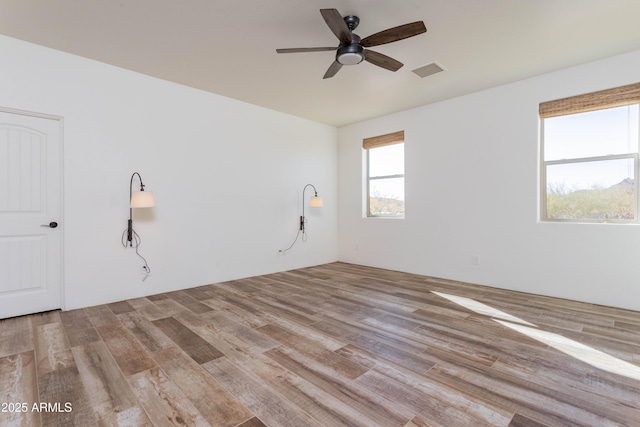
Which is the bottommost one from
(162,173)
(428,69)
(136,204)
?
(136,204)

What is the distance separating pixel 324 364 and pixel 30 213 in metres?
3.48

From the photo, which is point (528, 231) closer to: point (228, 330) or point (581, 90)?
point (581, 90)

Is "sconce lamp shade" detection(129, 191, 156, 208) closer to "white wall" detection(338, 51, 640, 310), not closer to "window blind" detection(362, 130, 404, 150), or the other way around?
"white wall" detection(338, 51, 640, 310)

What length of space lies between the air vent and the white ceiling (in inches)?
3.1

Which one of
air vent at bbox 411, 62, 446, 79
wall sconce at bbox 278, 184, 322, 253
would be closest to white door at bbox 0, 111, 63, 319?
wall sconce at bbox 278, 184, 322, 253

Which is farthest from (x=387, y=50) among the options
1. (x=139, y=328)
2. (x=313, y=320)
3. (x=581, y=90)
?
(x=139, y=328)

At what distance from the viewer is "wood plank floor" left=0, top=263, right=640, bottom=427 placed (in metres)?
1.67

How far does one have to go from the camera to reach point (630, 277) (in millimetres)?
3342

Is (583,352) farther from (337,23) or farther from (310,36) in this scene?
(310,36)

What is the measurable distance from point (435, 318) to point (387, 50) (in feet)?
9.36

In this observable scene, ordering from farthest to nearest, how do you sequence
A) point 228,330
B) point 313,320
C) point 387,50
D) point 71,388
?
point 387,50 → point 313,320 → point 228,330 → point 71,388

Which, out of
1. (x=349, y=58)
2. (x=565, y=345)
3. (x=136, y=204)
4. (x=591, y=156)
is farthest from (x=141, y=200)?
(x=591, y=156)

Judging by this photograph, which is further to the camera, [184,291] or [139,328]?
[184,291]

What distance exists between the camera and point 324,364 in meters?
2.18
